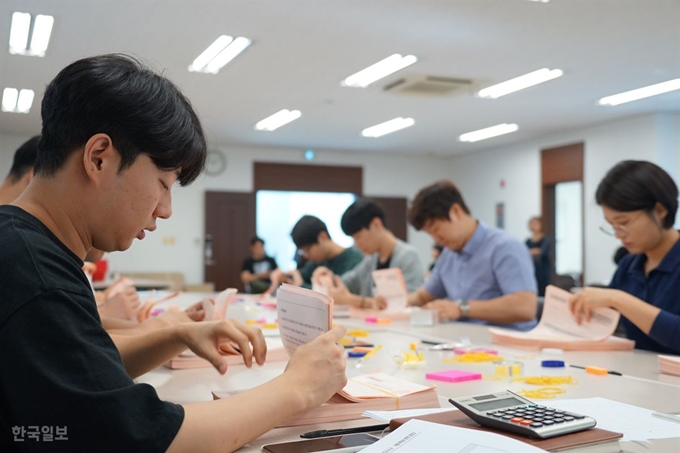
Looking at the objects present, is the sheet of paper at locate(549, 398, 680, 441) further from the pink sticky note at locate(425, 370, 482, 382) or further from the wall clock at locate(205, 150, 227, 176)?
the wall clock at locate(205, 150, 227, 176)

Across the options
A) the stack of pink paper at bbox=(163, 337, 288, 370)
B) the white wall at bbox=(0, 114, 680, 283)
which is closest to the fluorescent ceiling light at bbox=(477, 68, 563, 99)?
the white wall at bbox=(0, 114, 680, 283)

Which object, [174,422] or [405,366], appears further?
[405,366]

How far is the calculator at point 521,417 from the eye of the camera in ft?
3.43

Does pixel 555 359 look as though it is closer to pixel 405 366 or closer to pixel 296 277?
pixel 405 366

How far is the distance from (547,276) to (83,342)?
9.15m

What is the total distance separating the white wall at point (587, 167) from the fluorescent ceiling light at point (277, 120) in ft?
13.3

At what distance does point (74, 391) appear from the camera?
83 centimetres

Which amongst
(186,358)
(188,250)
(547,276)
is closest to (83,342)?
(186,358)

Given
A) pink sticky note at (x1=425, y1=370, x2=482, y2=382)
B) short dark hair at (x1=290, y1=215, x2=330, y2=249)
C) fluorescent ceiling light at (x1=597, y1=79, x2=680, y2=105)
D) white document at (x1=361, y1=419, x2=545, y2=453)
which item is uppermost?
fluorescent ceiling light at (x1=597, y1=79, x2=680, y2=105)

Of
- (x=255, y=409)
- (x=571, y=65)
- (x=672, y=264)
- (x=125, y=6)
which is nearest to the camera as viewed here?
(x=255, y=409)

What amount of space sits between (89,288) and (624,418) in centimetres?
102

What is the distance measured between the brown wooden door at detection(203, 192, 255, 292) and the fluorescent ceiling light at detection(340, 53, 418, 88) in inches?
189

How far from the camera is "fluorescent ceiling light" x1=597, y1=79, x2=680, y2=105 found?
734cm

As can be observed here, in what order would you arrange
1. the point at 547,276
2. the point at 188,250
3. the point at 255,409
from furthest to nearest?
the point at 188,250, the point at 547,276, the point at 255,409
